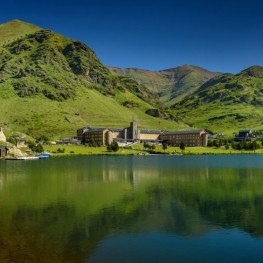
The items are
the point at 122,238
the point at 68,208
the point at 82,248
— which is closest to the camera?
the point at 82,248

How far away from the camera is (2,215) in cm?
5447

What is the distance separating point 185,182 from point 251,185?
14.5 m

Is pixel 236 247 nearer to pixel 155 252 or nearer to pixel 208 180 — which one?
pixel 155 252

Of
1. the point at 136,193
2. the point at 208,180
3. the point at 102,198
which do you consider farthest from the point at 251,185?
the point at 102,198

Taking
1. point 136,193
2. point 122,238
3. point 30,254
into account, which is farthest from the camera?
point 136,193

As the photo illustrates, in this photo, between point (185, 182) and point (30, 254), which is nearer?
point (30, 254)

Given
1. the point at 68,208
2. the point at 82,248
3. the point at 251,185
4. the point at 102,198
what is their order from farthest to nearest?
the point at 251,185 → the point at 102,198 → the point at 68,208 → the point at 82,248

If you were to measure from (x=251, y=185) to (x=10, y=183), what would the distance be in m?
52.9

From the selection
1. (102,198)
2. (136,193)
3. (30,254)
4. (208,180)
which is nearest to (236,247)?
(30,254)

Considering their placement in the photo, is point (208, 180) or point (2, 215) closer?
point (2, 215)

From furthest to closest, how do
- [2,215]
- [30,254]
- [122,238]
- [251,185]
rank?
[251,185] < [2,215] < [122,238] < [30,254]

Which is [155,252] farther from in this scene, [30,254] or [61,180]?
[61,180]

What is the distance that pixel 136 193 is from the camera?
76062mm

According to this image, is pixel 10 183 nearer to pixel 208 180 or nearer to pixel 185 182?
pixel 185 182
